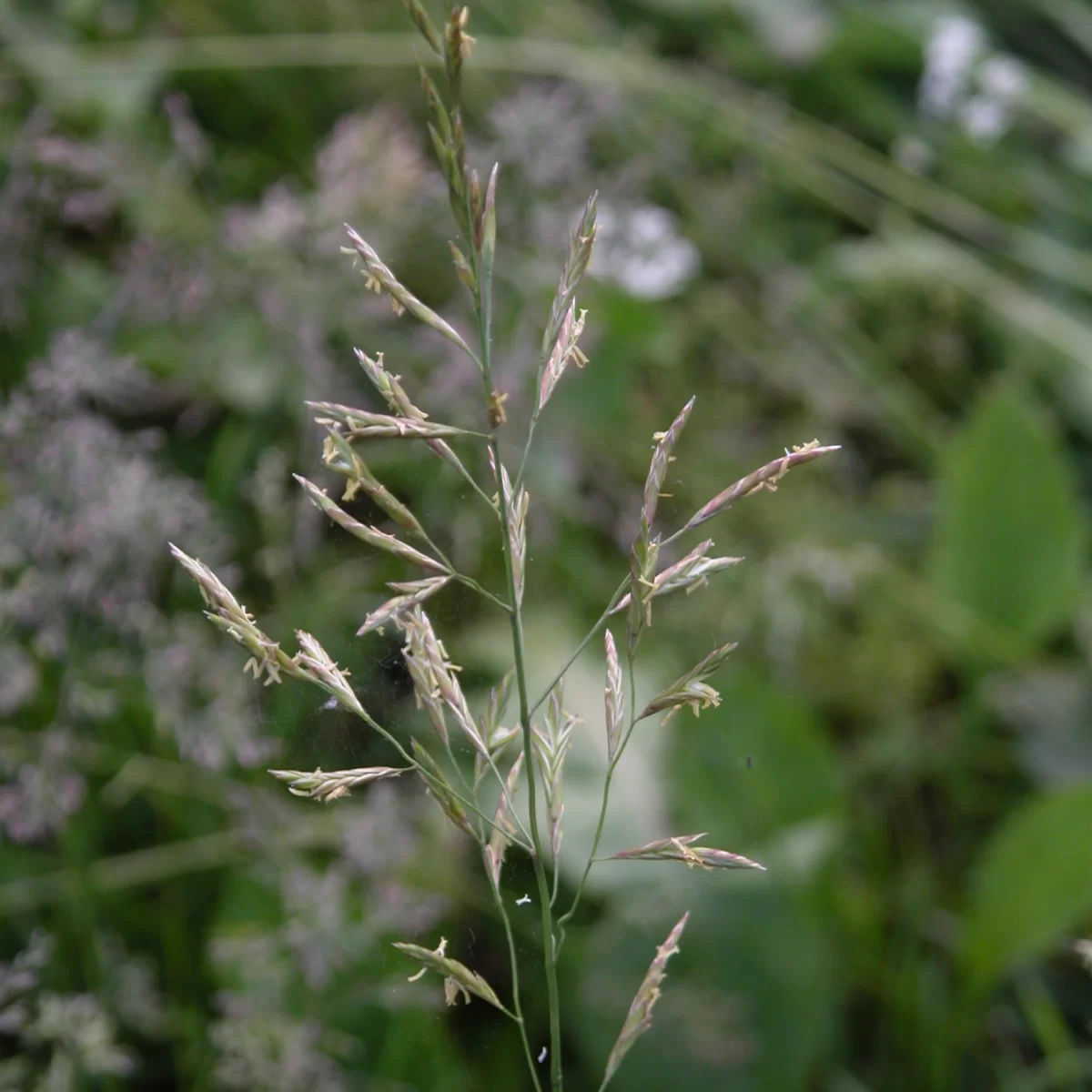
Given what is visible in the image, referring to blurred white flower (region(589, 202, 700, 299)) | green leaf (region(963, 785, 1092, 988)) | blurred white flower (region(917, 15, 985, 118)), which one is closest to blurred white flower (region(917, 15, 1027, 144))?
blurred white flower (region(917, 15, 985, 118))

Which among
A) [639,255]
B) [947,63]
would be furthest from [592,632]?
[947,63]

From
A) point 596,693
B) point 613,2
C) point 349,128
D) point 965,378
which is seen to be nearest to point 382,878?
point 596,693

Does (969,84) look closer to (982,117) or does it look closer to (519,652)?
(982,117)

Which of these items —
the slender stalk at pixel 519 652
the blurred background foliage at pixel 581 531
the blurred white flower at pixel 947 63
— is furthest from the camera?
the blurred white flower at pixel 947 63

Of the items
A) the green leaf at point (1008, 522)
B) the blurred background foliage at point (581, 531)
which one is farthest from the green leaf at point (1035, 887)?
the green leaf at point (1008, 522)

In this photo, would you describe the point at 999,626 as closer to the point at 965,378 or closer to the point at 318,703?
the point at 965,378

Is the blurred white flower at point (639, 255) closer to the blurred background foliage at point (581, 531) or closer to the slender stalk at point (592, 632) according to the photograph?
the blurred background foliage at point (581, 531)

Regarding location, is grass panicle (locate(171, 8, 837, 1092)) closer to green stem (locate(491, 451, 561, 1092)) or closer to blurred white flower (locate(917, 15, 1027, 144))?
green stem (locate(491, 451, 561, 1092))
